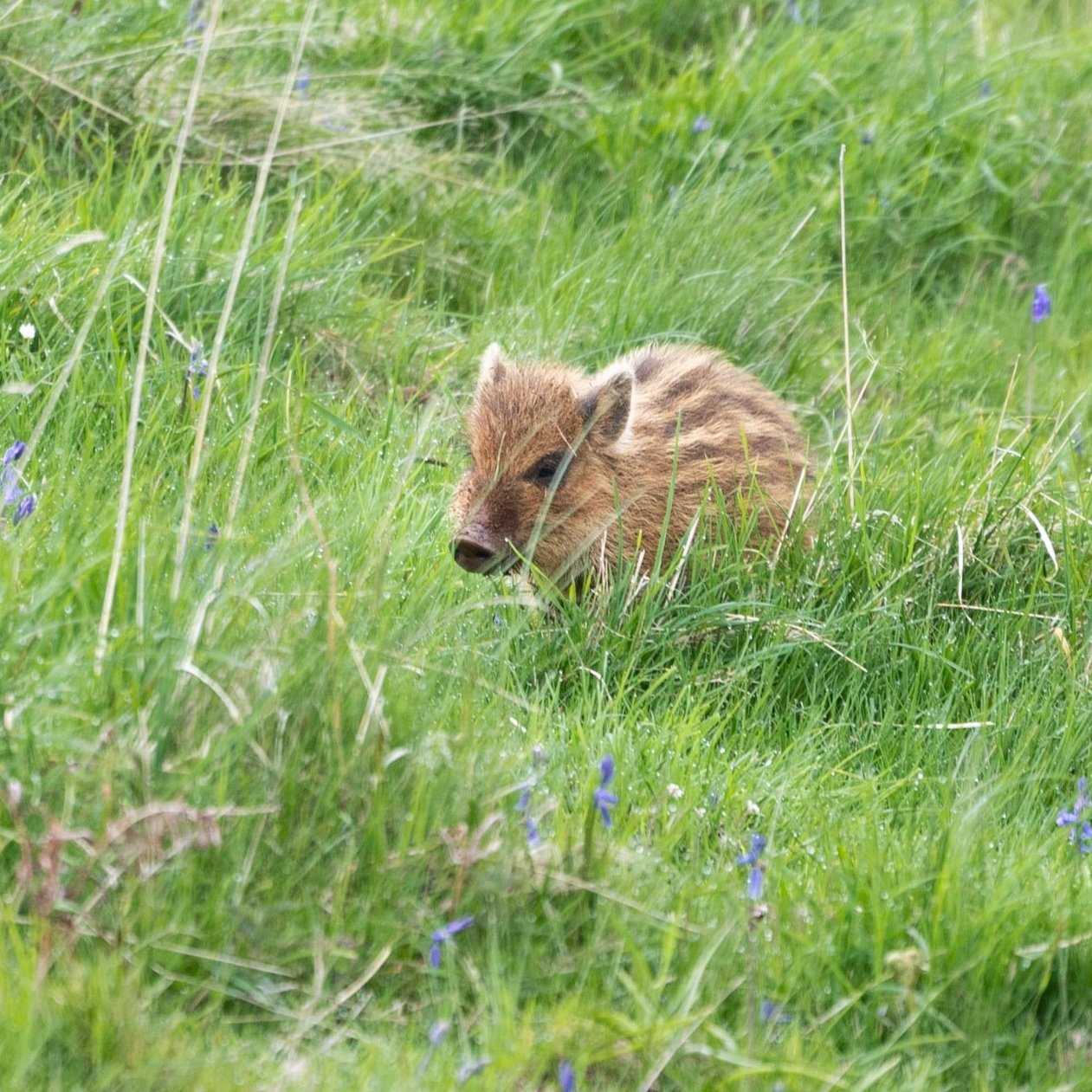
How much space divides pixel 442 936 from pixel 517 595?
5.93 ft

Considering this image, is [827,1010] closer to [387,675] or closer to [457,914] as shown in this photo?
[457,914]

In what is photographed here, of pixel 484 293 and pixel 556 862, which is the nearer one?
pixel 556 862

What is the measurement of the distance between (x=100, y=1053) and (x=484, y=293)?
4.16 meters

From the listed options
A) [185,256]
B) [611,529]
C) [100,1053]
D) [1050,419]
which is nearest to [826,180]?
[1050,419]

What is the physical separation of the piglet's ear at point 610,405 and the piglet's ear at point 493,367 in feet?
0.93

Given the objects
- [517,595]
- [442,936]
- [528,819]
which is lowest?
[517,595]

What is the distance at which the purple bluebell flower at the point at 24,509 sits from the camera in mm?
3852

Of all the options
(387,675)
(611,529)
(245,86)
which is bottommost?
(611,529)

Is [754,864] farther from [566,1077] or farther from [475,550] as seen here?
[475,550]

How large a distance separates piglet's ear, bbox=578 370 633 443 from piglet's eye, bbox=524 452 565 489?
0.51 ft

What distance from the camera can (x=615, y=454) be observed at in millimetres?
5734

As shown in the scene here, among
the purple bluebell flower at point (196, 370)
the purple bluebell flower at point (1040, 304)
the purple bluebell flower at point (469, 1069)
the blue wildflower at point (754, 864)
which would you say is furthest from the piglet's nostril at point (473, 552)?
the purple bluebell flower at point (1040, 304)

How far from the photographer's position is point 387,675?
3.54 metres

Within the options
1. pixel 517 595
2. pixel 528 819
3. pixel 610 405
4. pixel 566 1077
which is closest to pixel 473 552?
pixel 517 595
